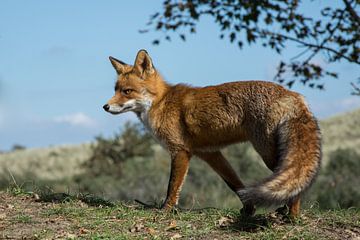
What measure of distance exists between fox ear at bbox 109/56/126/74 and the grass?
6.91ft

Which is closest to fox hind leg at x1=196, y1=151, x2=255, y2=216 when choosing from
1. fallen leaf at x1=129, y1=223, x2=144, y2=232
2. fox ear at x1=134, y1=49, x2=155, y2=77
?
fox ear at x1=134, y1=49, x2=155, y2=77

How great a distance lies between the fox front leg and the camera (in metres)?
7.54

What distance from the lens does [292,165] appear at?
6.40 metres

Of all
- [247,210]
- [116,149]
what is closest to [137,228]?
[247,210]

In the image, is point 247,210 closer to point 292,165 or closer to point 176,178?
point 176,178

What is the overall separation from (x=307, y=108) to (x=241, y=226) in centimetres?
164

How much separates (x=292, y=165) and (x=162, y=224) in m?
1.68

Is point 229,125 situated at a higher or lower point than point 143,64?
lower

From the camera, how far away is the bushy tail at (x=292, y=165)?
5844 mm

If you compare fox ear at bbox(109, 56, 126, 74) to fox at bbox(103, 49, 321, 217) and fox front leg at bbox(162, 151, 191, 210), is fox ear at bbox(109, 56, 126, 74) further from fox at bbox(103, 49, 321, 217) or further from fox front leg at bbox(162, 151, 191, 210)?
fox front leg at bbox(162, 151, 191, 210)

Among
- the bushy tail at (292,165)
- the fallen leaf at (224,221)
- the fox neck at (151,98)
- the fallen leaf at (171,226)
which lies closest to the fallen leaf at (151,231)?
the fallen leaf at (171,226)

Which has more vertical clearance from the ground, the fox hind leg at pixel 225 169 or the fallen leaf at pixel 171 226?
the fox hind leg at pixel 225 169

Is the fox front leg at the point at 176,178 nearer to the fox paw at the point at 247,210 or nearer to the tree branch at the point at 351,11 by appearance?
the fox paw at the point at 247,210

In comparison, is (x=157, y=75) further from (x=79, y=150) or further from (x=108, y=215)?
(x=79, y=150)
